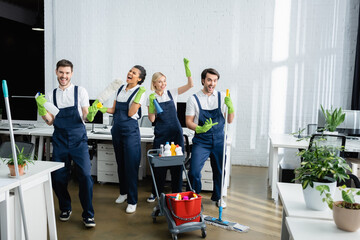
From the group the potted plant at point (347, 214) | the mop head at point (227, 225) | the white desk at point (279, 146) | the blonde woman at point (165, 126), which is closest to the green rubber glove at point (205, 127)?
the blonde woman at point (165, 126)

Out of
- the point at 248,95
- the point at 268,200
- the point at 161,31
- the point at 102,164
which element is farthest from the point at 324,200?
the point at 161,31

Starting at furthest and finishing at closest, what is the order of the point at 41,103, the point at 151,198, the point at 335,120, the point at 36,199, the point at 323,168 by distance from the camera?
1. the point at 151,198
2. the point at 335,120
3. the point at 41,103
4. the point at 36,199
5. the point at 323,168

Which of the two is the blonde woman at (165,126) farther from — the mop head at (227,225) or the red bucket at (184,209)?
the red bucket at (184,209)

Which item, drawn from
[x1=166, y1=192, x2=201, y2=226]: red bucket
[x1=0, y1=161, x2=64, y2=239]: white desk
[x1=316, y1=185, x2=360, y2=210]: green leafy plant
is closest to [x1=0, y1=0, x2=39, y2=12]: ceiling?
[x1=0, y1=161, x2=64, y2=239]: white desk

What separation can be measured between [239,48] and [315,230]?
4.61 meters

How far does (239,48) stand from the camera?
568cm

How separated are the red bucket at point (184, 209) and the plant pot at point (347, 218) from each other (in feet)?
4.93

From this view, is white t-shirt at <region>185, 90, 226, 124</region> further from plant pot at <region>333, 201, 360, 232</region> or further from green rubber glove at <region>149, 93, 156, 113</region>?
plant pot at <region>333, 201, 360, 232</region>

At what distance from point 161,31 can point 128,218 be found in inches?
141

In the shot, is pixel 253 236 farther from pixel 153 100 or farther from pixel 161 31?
pixel 161 31

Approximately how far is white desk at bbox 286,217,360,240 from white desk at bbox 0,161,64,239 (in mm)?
1612

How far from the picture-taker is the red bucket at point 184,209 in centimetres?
277

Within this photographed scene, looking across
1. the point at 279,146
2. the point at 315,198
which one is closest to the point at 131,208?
the point at 279,146

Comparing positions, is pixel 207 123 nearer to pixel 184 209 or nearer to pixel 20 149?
pixel 184 209
